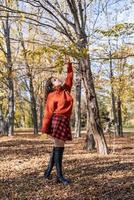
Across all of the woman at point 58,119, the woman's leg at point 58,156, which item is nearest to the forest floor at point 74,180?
the woman's leg at point 58,156

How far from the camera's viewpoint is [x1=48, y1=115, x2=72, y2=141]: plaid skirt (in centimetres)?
835

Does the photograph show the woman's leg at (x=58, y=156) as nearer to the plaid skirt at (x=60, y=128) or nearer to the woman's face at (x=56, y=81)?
the plaid skirt at (x=60, y=128)

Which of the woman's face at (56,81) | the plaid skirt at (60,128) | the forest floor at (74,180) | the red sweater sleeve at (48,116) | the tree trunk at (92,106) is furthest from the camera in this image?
the tree trunk at (92,106)

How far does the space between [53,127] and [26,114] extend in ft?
174

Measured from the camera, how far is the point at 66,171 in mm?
9875

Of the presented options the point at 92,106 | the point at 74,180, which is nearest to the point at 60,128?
the point at 74,180

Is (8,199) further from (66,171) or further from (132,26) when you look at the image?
(132,26)

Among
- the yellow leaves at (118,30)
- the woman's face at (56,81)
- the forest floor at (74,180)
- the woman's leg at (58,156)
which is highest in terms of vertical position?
the yellow leaves at (118,30)

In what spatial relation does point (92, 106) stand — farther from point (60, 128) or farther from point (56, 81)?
point (60, 128)

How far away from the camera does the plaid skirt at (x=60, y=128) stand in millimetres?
8352

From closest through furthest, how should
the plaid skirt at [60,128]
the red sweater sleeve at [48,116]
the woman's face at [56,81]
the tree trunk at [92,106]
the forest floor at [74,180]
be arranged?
the forest floor at [74,180] → the plaid skirt at [60,128] → the red sweater sleeve at [48,116] → the woman's face at [56,81] → the tree trunk at [92,106]

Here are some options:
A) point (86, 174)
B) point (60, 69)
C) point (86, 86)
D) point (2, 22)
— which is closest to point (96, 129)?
point (86, 86)

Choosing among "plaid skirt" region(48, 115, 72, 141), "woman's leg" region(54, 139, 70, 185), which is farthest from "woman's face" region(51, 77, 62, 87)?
"woman's leg" region(54, 139, 70, 185)

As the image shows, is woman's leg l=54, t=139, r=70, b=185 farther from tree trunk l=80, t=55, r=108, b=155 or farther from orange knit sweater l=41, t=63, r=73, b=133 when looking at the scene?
tree trunk l=80, t=55, r=108, b=155
